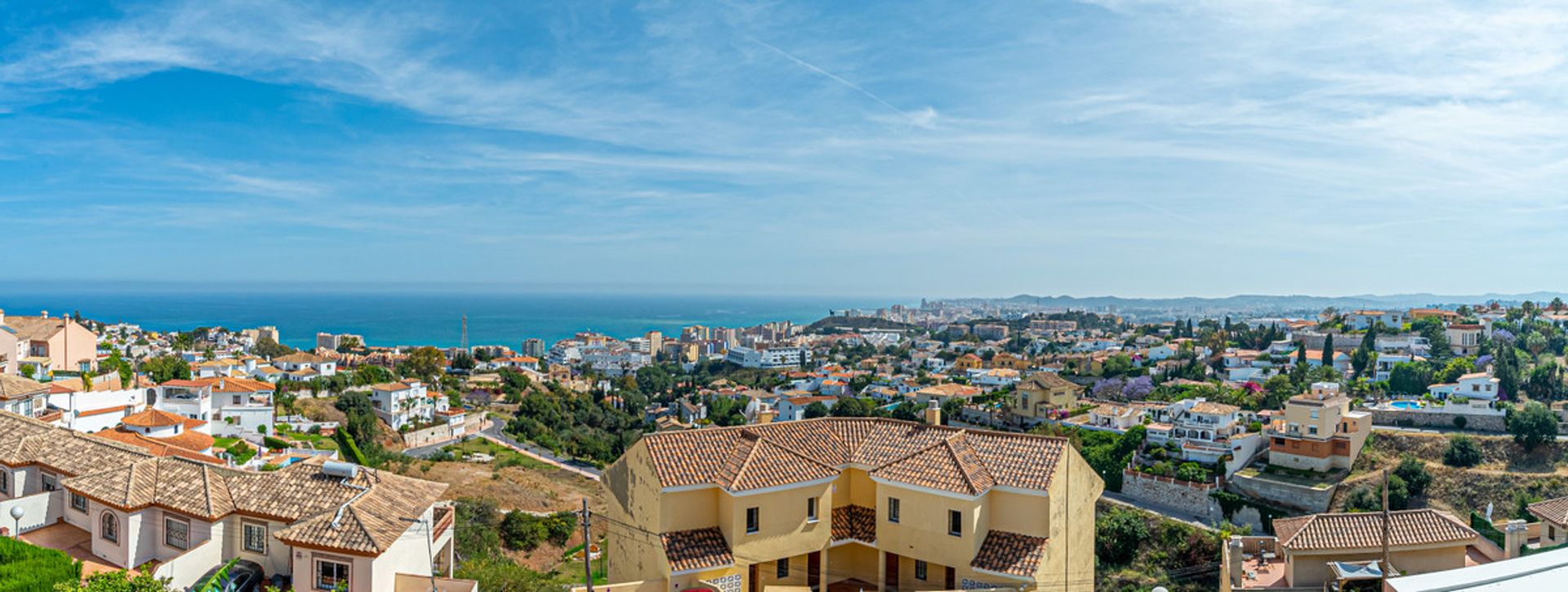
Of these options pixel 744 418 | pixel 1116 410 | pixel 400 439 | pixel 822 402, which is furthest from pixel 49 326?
pixel 1116 410

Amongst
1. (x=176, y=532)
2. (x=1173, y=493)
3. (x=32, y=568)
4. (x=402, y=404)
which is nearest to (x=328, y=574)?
(x=176, y=532)

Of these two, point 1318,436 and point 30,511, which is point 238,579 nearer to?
point 30,511

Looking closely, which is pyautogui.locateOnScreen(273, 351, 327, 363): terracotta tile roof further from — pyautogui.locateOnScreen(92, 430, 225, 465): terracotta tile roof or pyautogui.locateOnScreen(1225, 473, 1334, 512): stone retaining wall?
pyautogui.locateOnScreen(1225, 473, 1334, 512): stone retaining wall

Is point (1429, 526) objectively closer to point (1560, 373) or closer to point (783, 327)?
point (1560, 373)

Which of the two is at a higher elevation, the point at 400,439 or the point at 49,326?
the point at 49,326

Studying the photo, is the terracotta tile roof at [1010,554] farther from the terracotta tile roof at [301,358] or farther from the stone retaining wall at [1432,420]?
the terracotta tile roof at [301,358]

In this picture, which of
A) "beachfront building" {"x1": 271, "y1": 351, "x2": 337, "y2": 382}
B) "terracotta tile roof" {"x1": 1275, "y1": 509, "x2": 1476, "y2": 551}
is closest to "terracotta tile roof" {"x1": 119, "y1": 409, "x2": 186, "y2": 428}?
"beachfront building" {"x1": 271, "y1": 351, "x2": 337, "y2": 382}
